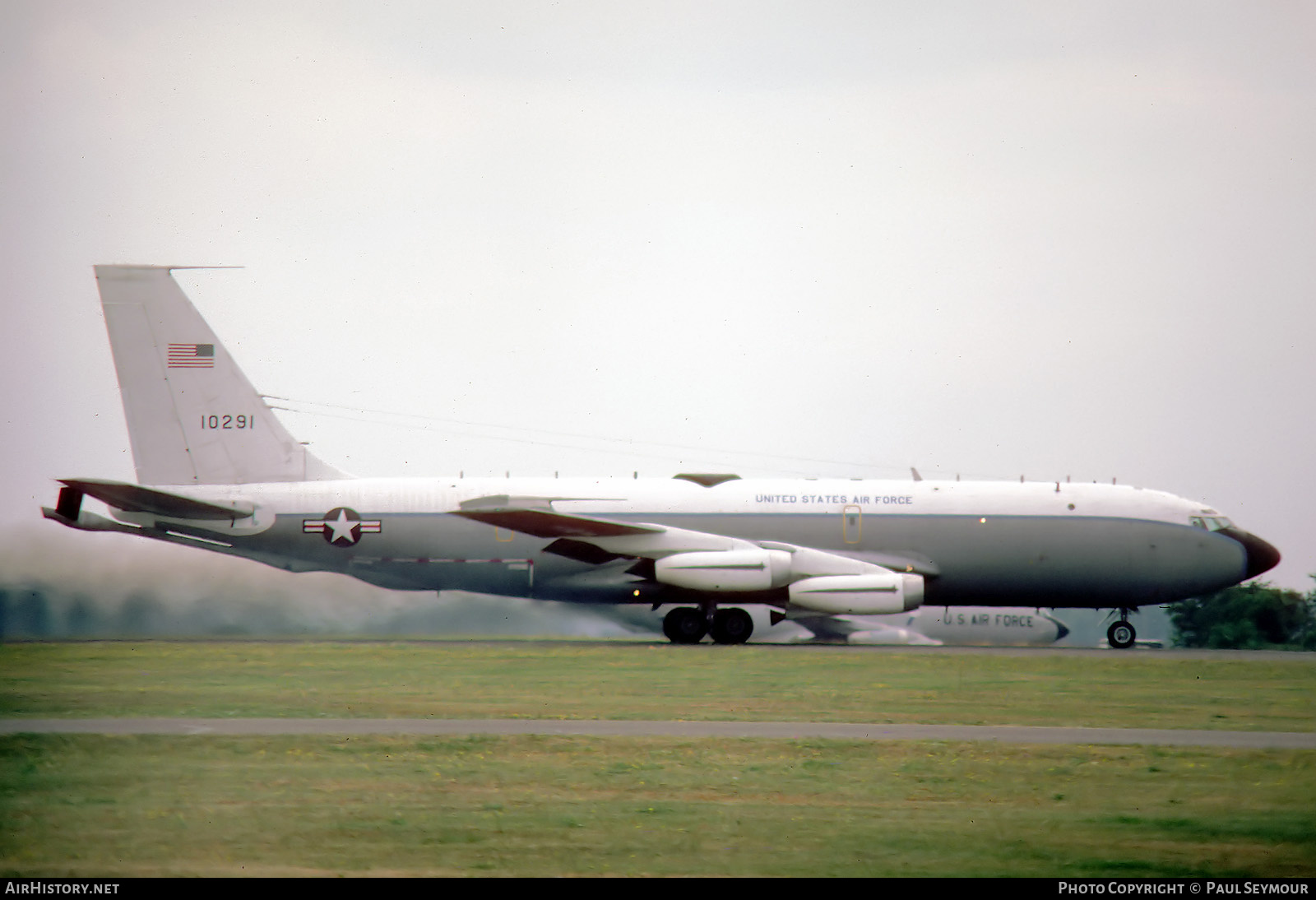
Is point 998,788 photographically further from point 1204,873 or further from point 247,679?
point 247,679

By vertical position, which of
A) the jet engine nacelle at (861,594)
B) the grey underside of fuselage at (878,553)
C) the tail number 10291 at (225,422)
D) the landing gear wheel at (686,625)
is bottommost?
the landing gear wheel at (686,625)

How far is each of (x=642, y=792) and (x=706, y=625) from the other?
78.7 feet

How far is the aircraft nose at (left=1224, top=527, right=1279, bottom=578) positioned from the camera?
37.7 metres

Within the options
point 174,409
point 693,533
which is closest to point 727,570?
point 693,533

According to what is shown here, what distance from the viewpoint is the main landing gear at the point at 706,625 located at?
36.5m

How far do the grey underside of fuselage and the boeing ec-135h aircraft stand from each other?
1.7 inches

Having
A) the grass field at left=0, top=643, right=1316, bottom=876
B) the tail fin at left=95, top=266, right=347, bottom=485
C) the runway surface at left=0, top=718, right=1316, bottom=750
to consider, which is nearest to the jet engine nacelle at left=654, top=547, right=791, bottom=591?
the tail fin at left=95, top=266, right=347, bottom=485

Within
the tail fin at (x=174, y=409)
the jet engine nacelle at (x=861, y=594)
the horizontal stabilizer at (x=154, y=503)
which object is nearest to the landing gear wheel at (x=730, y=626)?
the jet engine nacelle at (x=861, y=594)

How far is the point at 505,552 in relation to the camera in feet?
121

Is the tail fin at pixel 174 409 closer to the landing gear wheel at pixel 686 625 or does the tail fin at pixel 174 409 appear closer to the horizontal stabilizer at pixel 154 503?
the horizontal stabilizer at pixel 154 503

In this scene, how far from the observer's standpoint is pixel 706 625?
36812 millimetres

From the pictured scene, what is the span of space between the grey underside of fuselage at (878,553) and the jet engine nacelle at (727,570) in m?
1.36

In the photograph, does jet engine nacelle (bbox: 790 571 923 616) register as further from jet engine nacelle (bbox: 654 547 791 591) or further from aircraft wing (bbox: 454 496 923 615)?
jet engine nacelle (bbox: 654 547 791 591)

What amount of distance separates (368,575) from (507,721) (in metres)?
20.2
